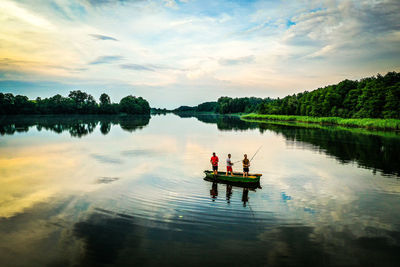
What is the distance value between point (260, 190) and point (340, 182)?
766 centimetres

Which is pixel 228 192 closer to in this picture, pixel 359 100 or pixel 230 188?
pixel 230 188

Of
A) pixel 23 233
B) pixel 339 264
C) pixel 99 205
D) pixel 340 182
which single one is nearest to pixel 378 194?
pixel 340 182

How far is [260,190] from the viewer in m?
18.0

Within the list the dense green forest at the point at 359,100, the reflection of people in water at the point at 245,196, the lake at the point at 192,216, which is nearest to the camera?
the lake at the point at 192,216

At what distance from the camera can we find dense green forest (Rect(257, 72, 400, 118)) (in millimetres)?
A: 70500

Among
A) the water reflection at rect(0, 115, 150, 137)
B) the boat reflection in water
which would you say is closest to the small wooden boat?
the boat reflection in water

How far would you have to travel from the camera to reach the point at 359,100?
82.6 meters

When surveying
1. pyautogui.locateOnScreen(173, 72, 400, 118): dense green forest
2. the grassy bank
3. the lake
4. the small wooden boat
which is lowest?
the lake

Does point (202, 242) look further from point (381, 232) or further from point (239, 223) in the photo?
point (381, 232)

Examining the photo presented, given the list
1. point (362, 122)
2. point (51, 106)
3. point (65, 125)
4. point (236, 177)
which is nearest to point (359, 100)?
point (362, 122)

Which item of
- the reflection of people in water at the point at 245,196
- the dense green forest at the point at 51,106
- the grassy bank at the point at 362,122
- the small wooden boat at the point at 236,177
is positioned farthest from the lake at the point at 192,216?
the dense green forest at the point at 51,106

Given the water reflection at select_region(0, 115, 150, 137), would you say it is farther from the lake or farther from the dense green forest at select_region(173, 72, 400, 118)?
the dense green forest at select_region(173, 72, 400, 118)

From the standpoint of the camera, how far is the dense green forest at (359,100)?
7050 cm

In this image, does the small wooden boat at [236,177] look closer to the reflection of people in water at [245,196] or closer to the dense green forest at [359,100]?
the reflection of people in water at [245,196]
